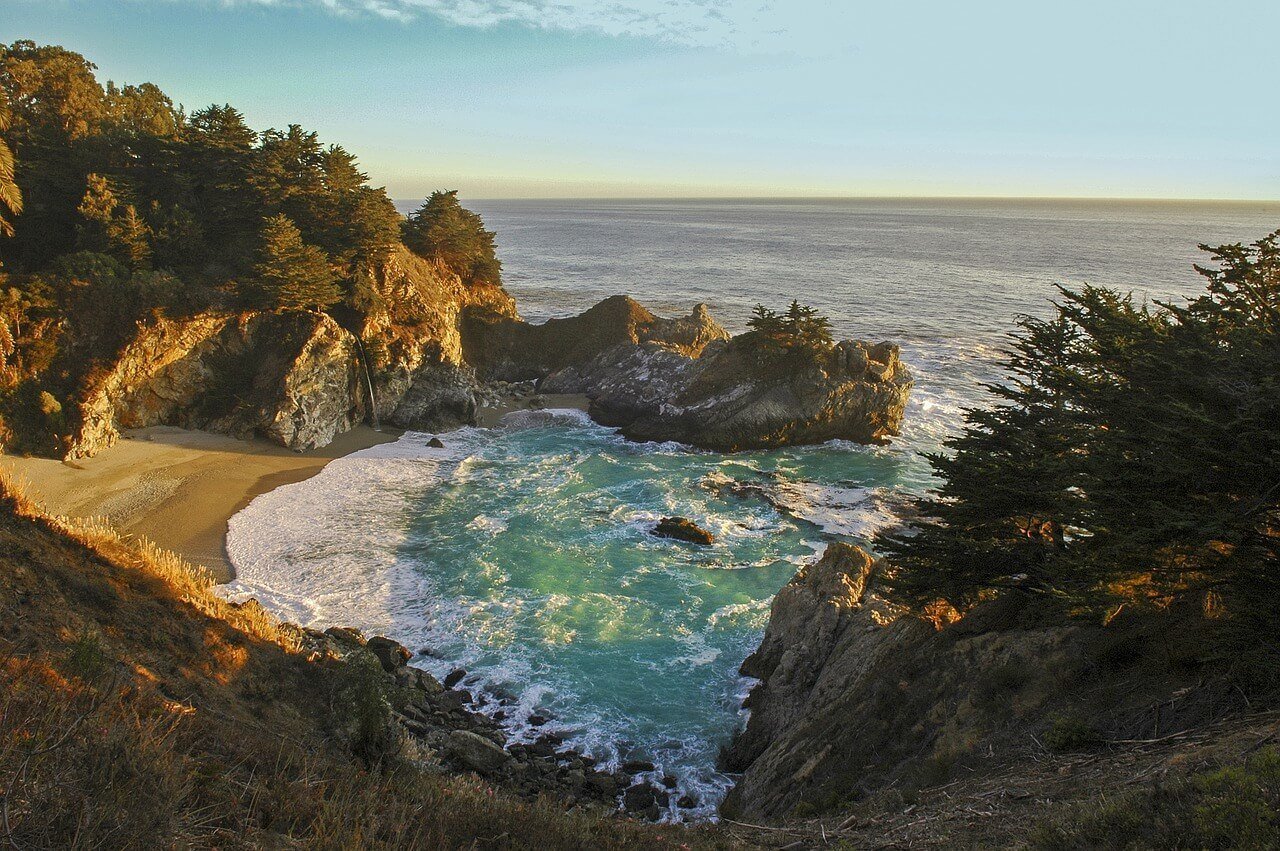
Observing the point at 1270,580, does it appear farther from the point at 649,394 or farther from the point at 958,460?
the point at 649,394

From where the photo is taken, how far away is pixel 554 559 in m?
23.2

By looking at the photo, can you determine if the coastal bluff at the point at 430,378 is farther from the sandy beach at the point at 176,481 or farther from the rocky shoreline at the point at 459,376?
the sandy beach at the point at 176,481

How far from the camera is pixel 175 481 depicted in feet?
85.5

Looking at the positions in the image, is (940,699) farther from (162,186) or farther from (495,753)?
(162,186)

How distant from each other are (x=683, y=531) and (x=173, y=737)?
1943cm

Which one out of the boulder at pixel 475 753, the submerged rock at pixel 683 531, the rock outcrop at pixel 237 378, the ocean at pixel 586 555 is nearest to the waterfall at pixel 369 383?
the rock outcrop at pixel 237 378

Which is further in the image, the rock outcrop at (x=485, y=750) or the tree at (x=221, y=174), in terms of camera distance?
the tree at (x=221, y=174)

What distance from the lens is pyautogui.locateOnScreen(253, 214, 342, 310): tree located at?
31.4 metres

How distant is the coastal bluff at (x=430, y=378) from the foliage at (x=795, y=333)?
2.52ft

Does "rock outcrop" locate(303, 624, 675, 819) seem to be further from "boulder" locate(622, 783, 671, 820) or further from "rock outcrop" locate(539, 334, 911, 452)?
"rock outcrop" locate(539, 334, 911, 452)

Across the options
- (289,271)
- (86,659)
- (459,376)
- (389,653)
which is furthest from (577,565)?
(289,271)

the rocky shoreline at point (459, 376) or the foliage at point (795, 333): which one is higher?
the foliage at point (795, 333)

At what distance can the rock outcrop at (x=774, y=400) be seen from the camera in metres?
34.5

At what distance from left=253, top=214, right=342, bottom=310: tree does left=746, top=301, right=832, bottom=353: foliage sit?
22464 millimetres
